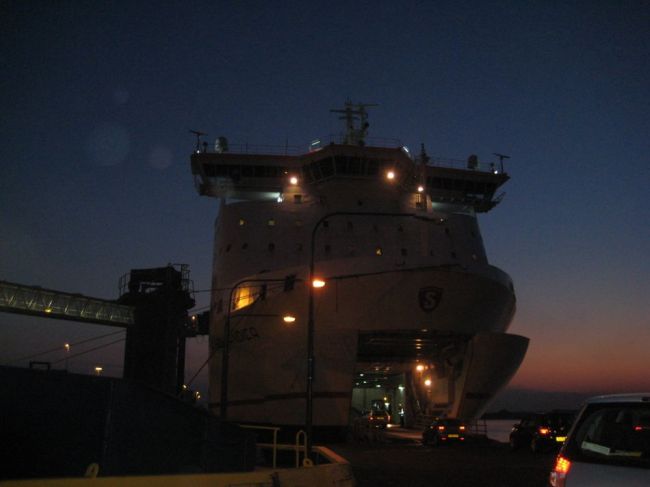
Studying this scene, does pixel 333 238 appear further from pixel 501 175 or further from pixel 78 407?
pixel 78 407

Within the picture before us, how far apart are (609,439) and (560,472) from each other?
405 mm

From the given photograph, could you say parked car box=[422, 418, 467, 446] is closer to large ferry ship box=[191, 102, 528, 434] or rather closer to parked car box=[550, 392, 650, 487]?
large ferry ship box=[191, 102, 528, 434]

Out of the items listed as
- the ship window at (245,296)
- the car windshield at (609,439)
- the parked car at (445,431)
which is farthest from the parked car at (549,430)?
the car windshield at (609,439)

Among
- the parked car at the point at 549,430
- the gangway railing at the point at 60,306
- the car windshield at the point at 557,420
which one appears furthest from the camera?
the gangway railing at the point at 60,306

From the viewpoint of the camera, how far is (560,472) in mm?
4262

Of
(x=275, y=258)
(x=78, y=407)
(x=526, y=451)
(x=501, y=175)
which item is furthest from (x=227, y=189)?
(x=78, y=407)

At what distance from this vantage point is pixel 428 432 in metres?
24.5

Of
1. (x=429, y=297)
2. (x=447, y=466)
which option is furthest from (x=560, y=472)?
(x=429, y=297)

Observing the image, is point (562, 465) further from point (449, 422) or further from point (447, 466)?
point (449, 422)

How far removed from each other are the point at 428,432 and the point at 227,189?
15.6m

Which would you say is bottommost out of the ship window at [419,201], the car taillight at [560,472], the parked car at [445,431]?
the parked car at [445,431]

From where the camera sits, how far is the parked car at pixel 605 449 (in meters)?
3.90

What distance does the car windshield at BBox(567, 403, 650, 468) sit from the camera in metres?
4.05

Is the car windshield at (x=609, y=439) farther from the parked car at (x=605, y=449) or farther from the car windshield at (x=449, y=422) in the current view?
the car windshield at (x=449, y=422)
